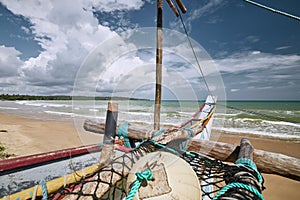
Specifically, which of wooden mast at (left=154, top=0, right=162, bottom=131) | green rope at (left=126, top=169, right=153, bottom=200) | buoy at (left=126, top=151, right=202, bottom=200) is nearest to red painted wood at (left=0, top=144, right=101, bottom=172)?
buoy at (left=126, top=151, right=202, bottom=200)

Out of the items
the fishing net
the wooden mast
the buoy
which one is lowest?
the fishing net

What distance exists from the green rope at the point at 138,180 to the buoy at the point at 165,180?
0.07ft

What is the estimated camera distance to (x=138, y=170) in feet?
2.91

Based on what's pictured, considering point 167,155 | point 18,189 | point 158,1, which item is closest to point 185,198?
point 167,155

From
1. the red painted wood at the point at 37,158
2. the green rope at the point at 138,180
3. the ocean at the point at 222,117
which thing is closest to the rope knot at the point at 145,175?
the green rope at the point at 138,180

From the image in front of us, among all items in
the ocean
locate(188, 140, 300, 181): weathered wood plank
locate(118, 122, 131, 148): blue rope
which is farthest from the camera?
the ocean

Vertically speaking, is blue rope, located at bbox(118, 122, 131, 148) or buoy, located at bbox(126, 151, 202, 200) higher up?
buoy, located at bbox(126, 151, 202, 200)

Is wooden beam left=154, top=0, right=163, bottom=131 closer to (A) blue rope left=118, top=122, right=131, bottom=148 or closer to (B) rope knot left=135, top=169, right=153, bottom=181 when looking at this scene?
(A) blue rope left=118, top=122, right=131, bottom=148

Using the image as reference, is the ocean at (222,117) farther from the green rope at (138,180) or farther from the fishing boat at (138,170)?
the green rope at (138,180)

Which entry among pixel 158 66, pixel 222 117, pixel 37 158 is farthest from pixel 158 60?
pixel 222 117

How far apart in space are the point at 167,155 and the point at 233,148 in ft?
5.00

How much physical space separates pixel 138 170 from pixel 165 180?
6.1 inches

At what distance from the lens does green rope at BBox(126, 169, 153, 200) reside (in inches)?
30.6

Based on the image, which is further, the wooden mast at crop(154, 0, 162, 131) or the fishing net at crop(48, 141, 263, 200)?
the wooden mast at crop(154, 0, 162, 131)
